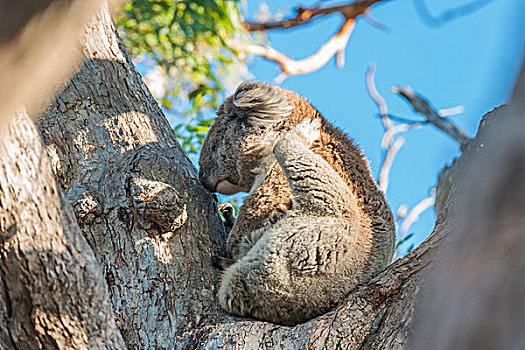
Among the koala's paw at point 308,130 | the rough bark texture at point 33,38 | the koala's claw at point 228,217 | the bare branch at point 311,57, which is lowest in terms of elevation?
the rough bark texture at point 33,38

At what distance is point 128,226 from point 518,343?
2.04m

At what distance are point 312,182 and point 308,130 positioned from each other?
0.39 meters

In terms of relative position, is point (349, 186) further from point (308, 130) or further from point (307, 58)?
point (307, 58)

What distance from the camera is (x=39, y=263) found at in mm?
1475

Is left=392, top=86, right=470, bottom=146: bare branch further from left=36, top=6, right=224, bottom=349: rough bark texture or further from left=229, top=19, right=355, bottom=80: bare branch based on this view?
left=36, top=6, right=224, bottom=349: rough bark texture

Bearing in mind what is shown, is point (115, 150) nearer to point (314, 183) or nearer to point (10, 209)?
point (314, 183)

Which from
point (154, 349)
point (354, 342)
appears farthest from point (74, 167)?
point (354, 342)

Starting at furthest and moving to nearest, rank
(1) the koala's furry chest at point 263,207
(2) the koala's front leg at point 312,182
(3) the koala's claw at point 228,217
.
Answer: (3) the koala's claw at point 228,217
(1) the koala's furry chest at point 263,207
(2) the koala's front leg at point 312,182

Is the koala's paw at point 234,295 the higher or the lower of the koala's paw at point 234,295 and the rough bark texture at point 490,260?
the higher

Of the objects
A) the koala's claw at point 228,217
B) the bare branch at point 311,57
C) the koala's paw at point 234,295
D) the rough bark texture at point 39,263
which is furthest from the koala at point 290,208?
the bare branch at point 311,57

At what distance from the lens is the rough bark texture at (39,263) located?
1.43 m

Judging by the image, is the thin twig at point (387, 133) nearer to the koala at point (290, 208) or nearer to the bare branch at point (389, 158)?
the bare branch at point (389, 158)

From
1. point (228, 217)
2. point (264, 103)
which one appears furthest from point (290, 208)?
point (264, 103)

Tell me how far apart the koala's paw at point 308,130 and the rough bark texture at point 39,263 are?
1574 mm
